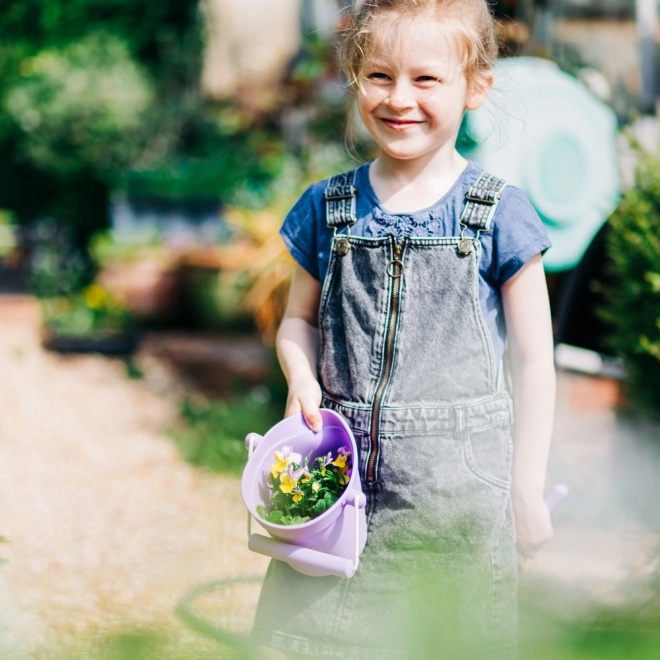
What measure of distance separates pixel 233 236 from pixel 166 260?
1.94ft

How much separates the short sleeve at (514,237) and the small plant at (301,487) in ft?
1.37

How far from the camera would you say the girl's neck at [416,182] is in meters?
1.60

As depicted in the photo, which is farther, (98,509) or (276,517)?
(98,509)

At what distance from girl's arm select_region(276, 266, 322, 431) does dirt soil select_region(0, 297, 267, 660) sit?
0.43m

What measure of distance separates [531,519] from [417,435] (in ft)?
0.84

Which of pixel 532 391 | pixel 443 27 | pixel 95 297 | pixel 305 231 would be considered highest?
pixel 443 27

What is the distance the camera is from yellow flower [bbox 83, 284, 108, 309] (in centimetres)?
661

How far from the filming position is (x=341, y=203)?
64.6 inches

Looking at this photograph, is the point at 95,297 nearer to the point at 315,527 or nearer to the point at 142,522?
the point at 142,522

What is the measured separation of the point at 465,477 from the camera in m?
1.55

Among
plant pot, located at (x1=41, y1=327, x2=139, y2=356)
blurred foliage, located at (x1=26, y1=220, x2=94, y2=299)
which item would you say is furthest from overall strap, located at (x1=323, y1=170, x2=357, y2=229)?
blurred foliage, located at (x1=26, y1=220, x2=94, y2=299)

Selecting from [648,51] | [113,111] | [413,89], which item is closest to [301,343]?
[413,89]

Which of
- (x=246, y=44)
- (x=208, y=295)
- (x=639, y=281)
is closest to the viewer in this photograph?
(x=639, y=281)

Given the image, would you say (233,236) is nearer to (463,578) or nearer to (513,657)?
(463,578)
